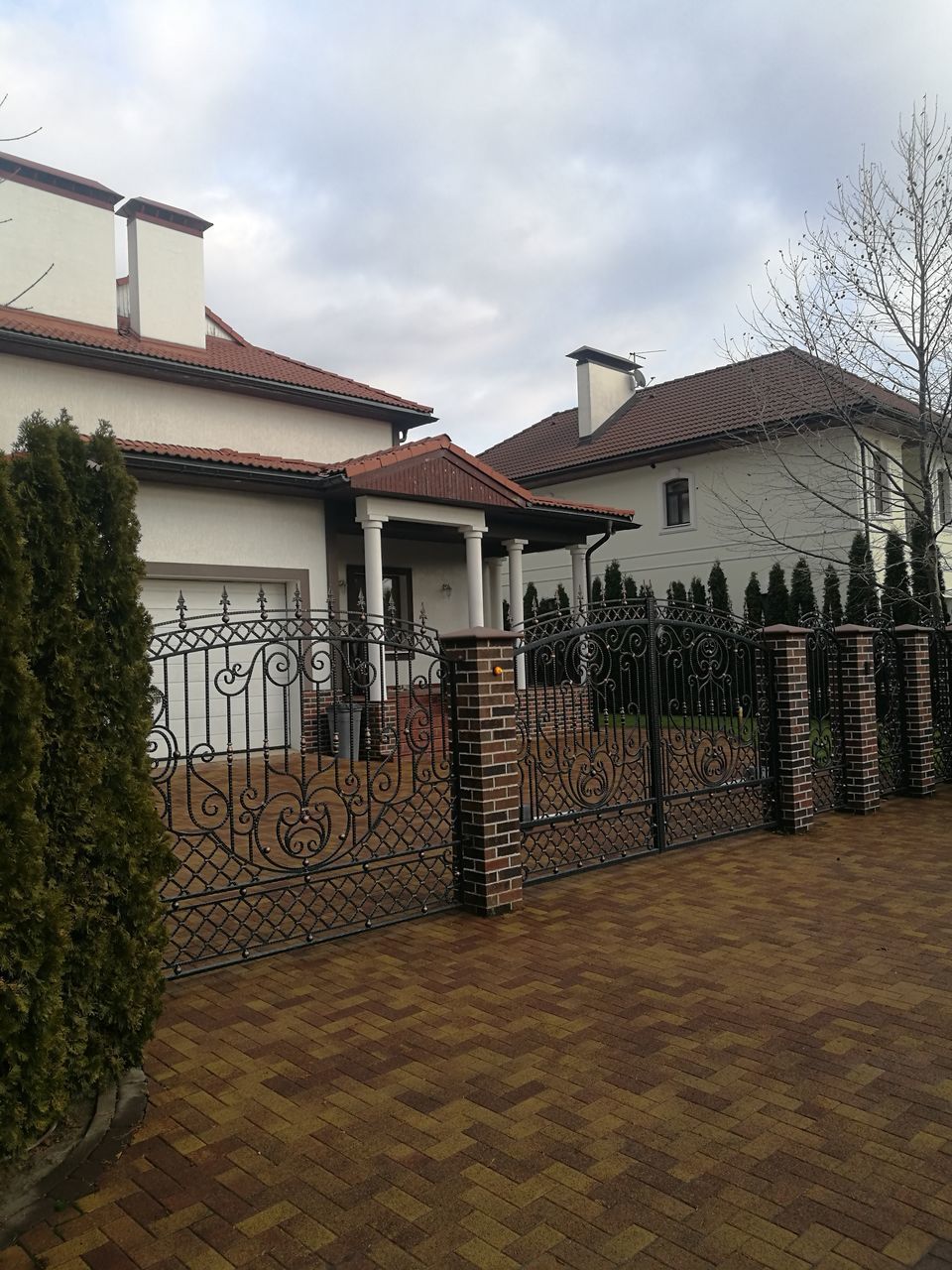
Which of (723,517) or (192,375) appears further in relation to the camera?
(723,517)

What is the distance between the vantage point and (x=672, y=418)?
872 inches

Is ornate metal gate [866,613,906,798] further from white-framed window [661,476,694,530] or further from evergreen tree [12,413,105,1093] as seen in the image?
white-framed window [661,476,694,530]

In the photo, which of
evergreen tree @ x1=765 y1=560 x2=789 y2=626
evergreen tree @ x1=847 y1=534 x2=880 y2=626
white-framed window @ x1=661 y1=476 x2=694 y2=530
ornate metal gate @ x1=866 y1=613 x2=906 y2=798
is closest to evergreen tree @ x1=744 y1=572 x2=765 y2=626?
evergreen tree @ x1=765 y1=560 x2=789 y2=626

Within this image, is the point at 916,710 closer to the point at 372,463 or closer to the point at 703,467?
the point at 372,463

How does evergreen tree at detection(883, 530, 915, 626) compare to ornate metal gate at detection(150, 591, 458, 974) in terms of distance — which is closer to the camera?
ornate metal gate at detection(150, 591, 458, 974)

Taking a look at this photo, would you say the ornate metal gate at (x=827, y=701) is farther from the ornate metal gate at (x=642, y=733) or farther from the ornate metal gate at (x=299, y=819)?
the ornate metal gate at (x=299, y=819)

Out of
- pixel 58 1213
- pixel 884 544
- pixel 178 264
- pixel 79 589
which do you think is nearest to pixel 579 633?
pixel 79 589

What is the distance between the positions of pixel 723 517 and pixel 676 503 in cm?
149

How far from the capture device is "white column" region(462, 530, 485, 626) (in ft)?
46.7

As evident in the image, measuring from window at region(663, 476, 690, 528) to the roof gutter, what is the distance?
6.69m

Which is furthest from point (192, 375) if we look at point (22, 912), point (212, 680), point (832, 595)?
point (22, 912)

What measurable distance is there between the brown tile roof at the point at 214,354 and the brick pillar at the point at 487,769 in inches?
410

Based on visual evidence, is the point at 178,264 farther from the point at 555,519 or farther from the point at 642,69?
the point at 642,69

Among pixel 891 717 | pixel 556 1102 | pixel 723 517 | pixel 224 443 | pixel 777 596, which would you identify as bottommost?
pixel 556 1102
